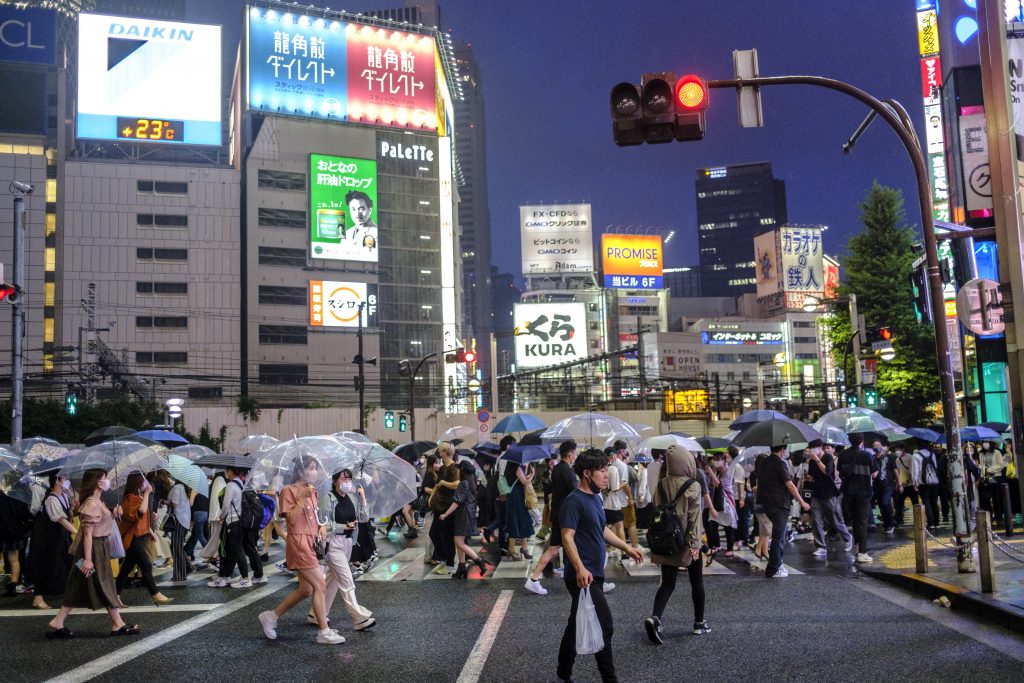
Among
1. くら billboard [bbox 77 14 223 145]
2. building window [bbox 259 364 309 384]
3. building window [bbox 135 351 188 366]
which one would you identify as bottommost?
building window [bbox 259 364 309 384]

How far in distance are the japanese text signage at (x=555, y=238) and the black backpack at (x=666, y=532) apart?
69.8 metres

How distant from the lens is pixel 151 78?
2352 inches

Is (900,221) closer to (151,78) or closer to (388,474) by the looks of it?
(388,474)

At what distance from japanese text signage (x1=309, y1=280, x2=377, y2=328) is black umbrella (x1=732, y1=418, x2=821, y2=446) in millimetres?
50330

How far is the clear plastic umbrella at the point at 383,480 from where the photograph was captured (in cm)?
1042

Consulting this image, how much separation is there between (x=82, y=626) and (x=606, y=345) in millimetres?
85205

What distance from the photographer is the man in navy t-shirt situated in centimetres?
613

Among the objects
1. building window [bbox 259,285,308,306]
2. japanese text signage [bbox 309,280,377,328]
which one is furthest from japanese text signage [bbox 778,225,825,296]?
building window [bbox 259,285,308,306]

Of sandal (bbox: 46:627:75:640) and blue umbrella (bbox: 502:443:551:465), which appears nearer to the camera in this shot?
sandal (bbox: 46:627:75:640)

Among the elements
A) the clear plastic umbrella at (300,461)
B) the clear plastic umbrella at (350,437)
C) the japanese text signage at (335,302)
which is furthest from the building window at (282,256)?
the clear plastic umbrella at (300,461)

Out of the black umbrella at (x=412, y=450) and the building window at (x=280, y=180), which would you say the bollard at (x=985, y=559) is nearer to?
the black umbrella at (x=412, y=450)

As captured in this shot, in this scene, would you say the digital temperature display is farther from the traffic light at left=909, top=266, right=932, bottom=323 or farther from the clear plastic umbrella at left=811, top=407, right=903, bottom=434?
the traffic light at left=909, top=266, right=932, bottom=323

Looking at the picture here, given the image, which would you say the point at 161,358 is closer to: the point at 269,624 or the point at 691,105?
the point at 269,624

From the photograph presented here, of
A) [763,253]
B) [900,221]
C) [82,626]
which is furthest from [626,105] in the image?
[763,253]
